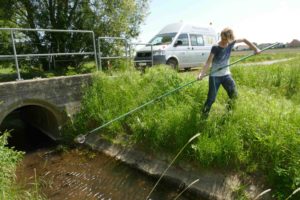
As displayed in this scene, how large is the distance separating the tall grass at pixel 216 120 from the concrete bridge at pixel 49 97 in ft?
1.13

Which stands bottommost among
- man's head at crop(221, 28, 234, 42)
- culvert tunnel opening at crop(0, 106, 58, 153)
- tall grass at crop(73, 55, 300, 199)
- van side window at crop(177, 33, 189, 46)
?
culvert tunnel opening at crop(0, 106, 58, 153)

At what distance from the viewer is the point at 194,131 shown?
4754mm

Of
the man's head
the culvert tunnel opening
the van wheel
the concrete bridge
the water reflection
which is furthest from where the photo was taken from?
the van wheel

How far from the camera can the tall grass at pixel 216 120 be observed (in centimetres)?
389

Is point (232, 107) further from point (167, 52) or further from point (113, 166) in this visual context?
point (167, 52)

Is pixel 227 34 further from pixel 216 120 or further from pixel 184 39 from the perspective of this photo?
pixel 184 39


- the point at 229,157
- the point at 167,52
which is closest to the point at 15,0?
the point at 167,52

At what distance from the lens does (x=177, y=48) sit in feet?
38.0

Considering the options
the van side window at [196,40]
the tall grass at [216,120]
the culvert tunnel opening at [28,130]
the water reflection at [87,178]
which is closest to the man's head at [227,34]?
the tall grass at [216,120]

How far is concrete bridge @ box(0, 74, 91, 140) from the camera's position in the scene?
6043mm

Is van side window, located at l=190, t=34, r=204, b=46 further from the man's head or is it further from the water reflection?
the water reflection

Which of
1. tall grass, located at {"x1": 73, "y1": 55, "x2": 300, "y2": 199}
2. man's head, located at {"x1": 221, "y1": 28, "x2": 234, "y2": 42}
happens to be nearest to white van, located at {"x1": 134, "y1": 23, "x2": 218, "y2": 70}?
tall grass, located at {"x1": 73, "y1": 55, "x2": 300, "y2": 199}

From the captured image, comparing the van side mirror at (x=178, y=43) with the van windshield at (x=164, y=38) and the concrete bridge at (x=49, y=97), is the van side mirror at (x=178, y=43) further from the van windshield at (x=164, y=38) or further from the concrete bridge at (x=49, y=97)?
the concrete bridge at (x=49, y=97)

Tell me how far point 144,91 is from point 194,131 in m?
2.34
